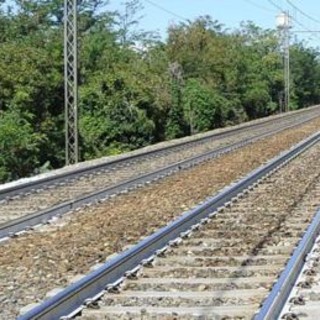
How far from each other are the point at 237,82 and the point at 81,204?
57197 mm

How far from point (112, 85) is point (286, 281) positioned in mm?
34974

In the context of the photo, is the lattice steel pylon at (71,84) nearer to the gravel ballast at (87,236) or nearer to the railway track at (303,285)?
the gravel ballast at (87,236)

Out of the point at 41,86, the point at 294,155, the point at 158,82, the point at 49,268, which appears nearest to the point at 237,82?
the point at 158,82

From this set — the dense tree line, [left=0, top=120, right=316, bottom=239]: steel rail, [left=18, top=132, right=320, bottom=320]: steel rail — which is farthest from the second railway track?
the dense tree line

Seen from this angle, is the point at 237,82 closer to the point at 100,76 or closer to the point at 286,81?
the point at 286,81

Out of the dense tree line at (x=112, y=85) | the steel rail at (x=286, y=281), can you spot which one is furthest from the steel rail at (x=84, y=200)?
the dense tree line at (x=112, y=85)

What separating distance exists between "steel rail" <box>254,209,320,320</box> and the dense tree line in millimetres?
20716

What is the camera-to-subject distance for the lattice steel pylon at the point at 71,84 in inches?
1009

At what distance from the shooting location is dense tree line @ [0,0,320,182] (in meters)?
35.2

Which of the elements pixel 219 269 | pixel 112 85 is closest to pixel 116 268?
pixel 219 269

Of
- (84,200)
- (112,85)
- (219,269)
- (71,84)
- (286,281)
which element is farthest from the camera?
(112,85)

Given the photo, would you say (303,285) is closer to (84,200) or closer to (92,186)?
(84,200)

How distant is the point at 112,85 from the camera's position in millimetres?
42094

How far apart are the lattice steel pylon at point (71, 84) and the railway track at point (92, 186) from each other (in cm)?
236
